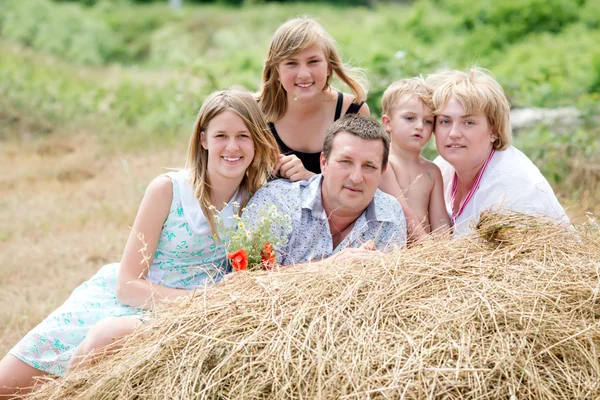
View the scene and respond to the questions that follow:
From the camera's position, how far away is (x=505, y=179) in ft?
12.5

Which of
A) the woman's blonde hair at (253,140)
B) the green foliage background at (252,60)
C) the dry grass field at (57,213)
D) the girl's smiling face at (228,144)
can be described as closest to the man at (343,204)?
the woman's blonde hair at (253,140)

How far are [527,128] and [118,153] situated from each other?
4878 mm

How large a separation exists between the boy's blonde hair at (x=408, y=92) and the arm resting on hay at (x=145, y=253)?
1.39 metres

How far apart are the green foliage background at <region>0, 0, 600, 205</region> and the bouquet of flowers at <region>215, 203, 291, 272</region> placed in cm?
200

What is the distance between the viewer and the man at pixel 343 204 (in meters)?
3.59

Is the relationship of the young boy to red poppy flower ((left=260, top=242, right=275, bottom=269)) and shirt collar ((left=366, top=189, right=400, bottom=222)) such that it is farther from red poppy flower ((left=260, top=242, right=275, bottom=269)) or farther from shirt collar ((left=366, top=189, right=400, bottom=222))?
red poppy flower ((left=260, top=242, right=275, bottom=269))

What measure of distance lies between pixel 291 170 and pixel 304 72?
0.74 m

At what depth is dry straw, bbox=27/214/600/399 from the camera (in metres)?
2.39

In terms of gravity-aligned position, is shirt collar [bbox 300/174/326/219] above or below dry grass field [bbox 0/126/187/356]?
above

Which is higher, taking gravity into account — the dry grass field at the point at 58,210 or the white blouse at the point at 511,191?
the white blouse at the point at 511,191

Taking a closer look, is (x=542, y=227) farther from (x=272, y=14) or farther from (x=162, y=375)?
(x=272, y=14)

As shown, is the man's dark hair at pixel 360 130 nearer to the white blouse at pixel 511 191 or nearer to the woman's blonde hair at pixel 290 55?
the white blouse at pixel 511 191

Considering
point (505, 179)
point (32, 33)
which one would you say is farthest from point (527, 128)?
point (32, 33)

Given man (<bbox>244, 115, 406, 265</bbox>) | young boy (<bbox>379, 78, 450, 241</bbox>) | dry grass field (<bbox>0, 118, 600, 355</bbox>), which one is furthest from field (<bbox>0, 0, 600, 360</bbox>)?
man (<bbox>244, 115, 406, 265</bbox>)
